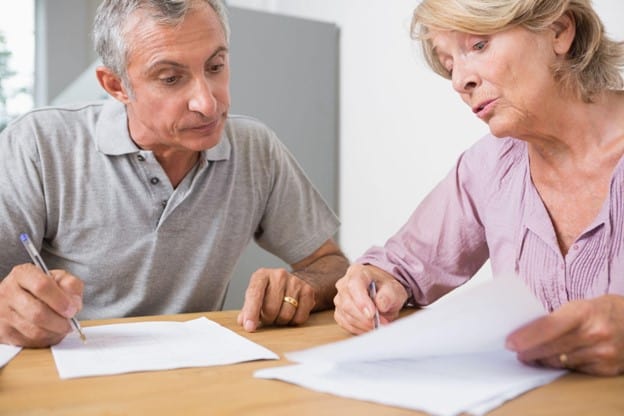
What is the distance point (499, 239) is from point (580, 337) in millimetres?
465

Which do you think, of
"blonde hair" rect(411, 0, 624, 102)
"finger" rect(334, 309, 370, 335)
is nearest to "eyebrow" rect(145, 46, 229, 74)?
"blonde hair" rect(411, 0, 624, 102)

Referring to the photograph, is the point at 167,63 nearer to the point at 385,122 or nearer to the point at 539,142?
the point at 539,142

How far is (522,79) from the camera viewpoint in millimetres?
1083

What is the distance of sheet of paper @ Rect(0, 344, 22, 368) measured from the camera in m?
0.85

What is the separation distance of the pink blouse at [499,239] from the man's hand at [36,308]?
53 centimetres

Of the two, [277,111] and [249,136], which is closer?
[249,136]

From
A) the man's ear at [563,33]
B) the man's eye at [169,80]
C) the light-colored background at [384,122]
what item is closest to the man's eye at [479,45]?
the man's ear at [563,33]

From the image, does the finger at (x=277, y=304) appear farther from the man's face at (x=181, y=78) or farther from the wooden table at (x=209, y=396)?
the man's face at (x=181, y=78)

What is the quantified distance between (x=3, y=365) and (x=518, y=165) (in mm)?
856

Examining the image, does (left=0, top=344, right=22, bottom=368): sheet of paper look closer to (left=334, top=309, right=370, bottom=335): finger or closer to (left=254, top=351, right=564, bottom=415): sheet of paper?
(left=254, top=351, right=564, bottom=415): sheet of paper

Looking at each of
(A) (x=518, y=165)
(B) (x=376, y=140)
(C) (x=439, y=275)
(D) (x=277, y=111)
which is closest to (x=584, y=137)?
(A) (x=518, y=165)

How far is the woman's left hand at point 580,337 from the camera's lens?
72cm

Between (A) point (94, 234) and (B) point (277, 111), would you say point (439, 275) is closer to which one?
(A) point (94, 234)

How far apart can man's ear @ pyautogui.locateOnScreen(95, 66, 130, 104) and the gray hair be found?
1 cm
